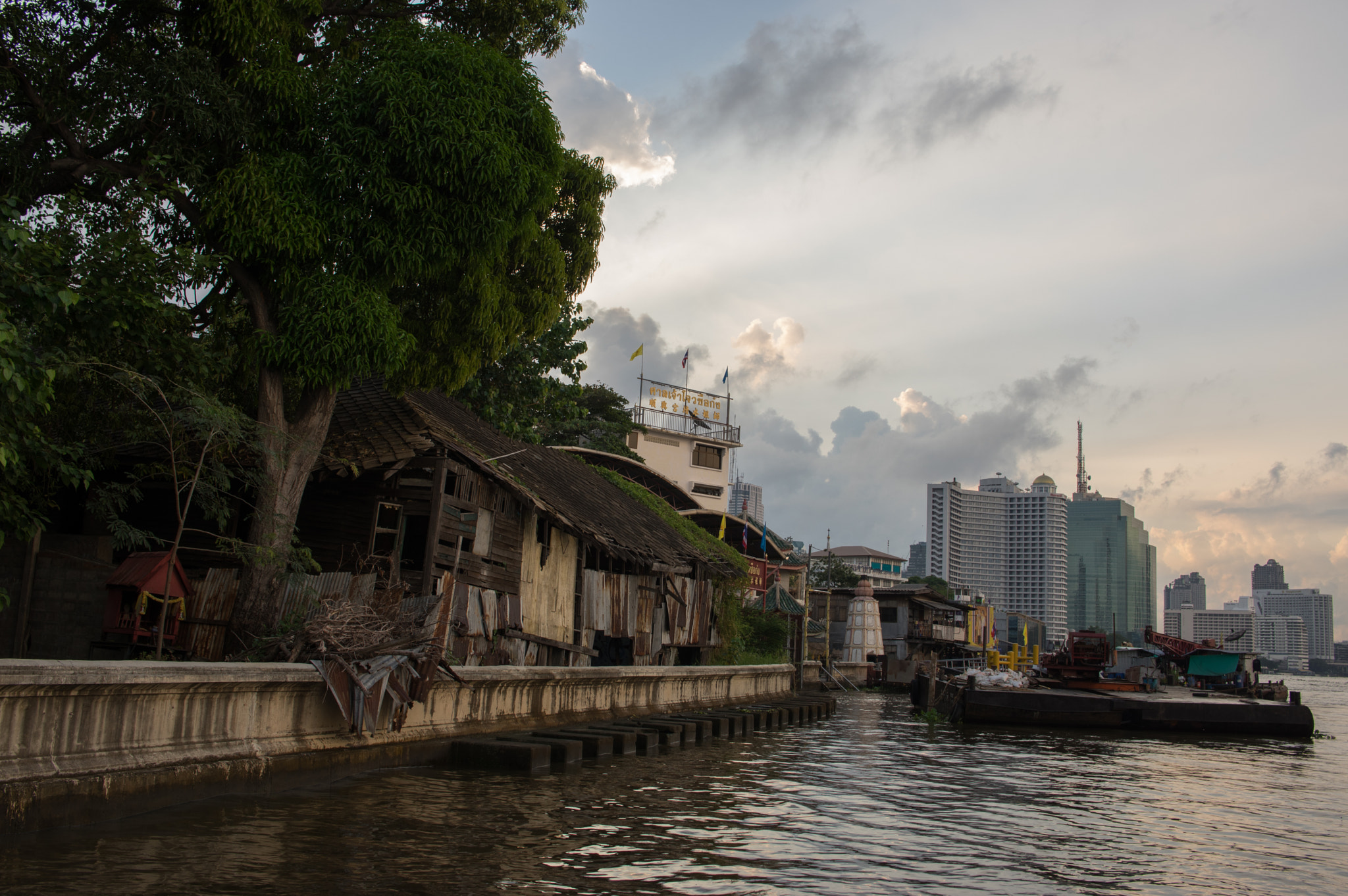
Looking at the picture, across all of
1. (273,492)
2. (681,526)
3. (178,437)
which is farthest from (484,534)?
(681,526)

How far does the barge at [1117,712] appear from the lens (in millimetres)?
29562

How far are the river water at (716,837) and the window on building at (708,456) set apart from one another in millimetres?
42353

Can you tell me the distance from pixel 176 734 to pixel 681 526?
78.9 feet

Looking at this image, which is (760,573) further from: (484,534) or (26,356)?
(26,356)

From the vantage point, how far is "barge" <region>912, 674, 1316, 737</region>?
2956 centimetres

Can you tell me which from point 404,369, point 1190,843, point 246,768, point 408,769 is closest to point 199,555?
point 404,369

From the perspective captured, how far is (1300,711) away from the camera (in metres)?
31.0

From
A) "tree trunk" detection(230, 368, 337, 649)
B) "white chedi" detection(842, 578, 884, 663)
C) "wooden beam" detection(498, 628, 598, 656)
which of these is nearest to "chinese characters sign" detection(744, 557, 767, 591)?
"white chedi" detection(842, 578, 884, 663)

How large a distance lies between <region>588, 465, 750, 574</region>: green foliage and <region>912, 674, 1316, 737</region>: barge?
8.00 meters

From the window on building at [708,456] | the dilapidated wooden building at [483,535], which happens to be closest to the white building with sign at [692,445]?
the window on building at [708,456]

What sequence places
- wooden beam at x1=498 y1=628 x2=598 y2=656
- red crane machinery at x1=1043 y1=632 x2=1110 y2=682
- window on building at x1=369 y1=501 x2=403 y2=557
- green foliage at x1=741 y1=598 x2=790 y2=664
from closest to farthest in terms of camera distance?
window on building at x1=369 y1=501 x2=403 y2=557
wooden beam at x1=498 y1=628 x2=598 y2=656
red crane machinery at x1=1043 y1=632 x2=1110 y2=682
green foliage at x1=741 y1=598 x2=790 y2=664

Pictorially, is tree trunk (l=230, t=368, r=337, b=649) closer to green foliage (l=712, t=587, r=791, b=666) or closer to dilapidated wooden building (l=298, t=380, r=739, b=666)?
dilapidated wooden building (l=298, t=380, r=739, b=666)

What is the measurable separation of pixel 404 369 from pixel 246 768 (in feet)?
24.7

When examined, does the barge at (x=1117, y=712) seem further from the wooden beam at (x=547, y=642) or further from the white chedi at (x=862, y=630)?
the white chedi at (x=862, y=630)
